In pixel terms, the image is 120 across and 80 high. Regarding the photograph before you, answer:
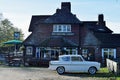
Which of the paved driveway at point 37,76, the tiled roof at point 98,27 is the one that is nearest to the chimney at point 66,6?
the tiled roof at point 98,27

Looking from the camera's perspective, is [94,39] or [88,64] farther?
[94,39]

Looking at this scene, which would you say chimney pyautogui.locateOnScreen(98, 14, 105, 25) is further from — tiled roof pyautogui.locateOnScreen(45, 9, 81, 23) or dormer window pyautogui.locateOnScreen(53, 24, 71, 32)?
dormer window pyautogui.locateOnScreen(53, 24, 71, 32)

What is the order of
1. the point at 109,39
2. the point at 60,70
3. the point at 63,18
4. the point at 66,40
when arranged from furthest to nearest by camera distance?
the point at 109,39 < the point at 66,40 < the point at 63,18 < the point at 60,70

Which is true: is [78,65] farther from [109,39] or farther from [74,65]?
[109,39]

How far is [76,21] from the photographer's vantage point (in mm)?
47719

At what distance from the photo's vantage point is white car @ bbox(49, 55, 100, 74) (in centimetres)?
2922

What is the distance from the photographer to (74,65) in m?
29.3

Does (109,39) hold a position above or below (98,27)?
below

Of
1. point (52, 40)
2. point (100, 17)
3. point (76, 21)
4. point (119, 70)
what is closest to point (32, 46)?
point (52, 40)

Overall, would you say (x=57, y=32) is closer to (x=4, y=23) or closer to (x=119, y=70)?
(x=119, y=70)

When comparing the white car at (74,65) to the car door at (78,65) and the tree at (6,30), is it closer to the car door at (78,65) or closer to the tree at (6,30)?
the car door at (78,65)

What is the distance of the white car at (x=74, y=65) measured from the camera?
29.2 metres

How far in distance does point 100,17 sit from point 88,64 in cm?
3189

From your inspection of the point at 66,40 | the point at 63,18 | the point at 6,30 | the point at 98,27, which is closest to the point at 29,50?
the point at 66,40
